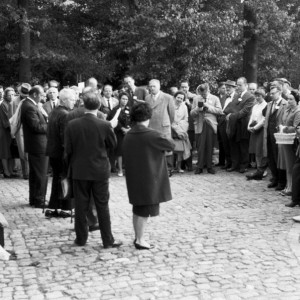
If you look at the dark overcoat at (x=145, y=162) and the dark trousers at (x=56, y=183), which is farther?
the dark trousers at (x=56, y=183)

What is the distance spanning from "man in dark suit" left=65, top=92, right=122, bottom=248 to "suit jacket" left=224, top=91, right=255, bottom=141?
638cm

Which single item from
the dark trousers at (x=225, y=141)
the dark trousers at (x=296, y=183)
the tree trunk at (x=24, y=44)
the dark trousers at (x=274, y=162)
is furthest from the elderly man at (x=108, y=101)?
the tree trunk at (x=24, y=44)

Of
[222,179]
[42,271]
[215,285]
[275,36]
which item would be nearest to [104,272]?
[42,271]

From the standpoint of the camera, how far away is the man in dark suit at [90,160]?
7234mm

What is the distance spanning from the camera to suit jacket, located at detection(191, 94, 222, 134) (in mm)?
13552

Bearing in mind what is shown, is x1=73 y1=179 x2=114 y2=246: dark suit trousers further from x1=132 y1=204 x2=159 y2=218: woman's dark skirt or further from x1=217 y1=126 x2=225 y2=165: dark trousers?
x1=217 y1=126 x2=225 y2=165: dark trousers

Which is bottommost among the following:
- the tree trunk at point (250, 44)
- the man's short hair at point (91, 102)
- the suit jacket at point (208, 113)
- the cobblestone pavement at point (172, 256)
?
the cobblestone pavement at point (172, 256)

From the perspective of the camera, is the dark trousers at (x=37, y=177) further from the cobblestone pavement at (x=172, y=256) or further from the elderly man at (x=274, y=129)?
the elderly man at (x=274, y=129)

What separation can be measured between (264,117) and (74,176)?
6.03m

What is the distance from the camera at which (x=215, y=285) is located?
5.92 meters

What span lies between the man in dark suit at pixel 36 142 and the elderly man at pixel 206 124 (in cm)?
453

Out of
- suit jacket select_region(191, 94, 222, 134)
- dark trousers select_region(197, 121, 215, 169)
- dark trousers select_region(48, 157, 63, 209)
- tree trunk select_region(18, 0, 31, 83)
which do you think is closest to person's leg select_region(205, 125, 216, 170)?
dark trousers select_region(197, 121, 215, 169)

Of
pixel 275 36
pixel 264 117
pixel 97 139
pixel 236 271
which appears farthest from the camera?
pixel 275 36

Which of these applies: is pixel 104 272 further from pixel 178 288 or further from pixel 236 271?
pixel 236 271
